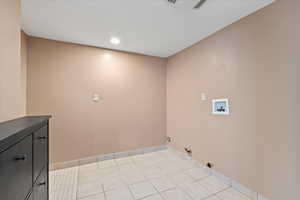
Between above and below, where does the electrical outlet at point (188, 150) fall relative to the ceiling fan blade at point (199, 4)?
below

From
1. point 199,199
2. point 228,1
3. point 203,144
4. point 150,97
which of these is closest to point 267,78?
point 228,1

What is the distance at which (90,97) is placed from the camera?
258 centimetres

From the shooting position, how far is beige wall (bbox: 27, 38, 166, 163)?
2273mm

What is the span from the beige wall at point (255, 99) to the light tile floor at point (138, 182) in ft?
1.08

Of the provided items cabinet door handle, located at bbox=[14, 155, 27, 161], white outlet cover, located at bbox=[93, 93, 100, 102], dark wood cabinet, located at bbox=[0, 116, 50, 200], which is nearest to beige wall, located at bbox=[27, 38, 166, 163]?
white outlet cover, located at bbox=[93, 93, 100, 102]

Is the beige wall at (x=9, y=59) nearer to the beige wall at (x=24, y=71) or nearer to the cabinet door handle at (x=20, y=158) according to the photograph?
the cabinet door handle at (x=20, y=158)

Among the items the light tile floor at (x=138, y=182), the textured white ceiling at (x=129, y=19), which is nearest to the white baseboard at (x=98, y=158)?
the light tile floor at (x=138, y=182)

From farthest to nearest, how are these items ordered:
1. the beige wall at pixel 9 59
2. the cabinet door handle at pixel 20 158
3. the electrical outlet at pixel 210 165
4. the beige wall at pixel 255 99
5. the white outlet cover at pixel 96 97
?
the white outlet cover at pixel 96 97 → the electrical outlet at pixel 210 165 → the beige wall at pixel 255 99 → the beige wall at pixel 9 59 → the cabinet door handle at pixel 20 158

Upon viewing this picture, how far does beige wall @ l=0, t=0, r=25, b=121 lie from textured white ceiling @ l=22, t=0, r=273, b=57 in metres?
0.53

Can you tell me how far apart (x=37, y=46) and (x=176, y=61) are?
2701mm

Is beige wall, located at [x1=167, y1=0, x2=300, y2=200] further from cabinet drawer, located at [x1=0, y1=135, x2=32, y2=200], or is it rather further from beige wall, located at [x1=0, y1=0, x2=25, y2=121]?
beige wall, located at [x1=0, y1=0, x2=25, y2=121]

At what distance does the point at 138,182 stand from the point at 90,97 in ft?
5.79

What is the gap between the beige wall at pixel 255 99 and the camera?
53.6 inches

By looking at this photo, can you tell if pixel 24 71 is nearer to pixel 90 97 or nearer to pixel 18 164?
pixel 90 97
